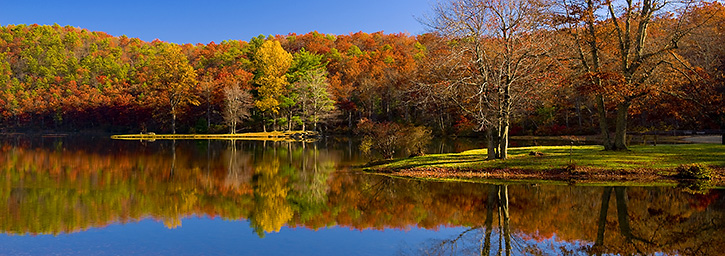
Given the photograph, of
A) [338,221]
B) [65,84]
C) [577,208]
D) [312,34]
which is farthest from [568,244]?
[312,34]

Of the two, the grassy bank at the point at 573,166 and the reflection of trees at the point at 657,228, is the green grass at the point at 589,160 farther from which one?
the reflection of trees at the point at 657,228

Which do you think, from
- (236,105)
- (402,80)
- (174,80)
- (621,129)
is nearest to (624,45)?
(621,129)

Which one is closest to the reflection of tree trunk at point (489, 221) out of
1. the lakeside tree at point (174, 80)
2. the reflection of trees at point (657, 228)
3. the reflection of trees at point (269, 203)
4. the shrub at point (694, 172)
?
the reflection of trees at point (657, 228)

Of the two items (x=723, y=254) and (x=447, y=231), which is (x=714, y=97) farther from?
(x=447, y=231)

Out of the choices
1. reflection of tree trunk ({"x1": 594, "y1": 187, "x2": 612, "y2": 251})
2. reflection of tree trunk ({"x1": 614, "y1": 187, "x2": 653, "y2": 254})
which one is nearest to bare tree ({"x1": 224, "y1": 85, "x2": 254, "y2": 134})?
reflection of tree trunk ({"x1": 594, "y1": 187, "x2": 612, "y2": 251})

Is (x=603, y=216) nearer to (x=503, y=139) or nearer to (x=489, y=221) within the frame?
(x=489, y=221)

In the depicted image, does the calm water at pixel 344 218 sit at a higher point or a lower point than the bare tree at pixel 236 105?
lower

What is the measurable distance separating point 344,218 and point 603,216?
669 cm

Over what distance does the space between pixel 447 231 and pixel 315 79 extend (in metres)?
55.0

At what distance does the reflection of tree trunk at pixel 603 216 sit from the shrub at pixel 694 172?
180 inches

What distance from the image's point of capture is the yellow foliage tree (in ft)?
215

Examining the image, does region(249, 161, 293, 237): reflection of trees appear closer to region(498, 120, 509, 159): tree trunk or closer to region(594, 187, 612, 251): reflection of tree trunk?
region(594, 187, 612, 251): reflection of tree trunk

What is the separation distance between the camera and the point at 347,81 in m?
81.0

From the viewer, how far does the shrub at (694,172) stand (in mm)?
19219
